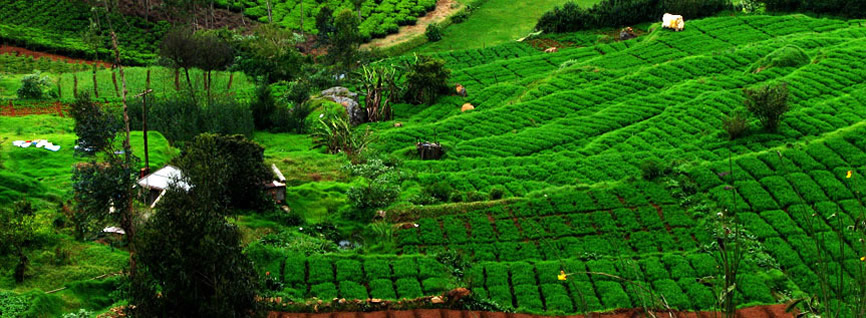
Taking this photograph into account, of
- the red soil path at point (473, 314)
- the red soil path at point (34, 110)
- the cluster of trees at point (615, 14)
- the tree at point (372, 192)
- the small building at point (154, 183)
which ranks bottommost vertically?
the red soil path at point (473, 314)

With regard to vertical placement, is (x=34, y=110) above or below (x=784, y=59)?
below

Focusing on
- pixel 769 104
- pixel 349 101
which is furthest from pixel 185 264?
pixel 349 101

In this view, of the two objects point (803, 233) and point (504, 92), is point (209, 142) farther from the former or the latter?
point (504, 92)

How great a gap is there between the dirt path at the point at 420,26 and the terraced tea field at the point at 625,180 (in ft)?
59.0

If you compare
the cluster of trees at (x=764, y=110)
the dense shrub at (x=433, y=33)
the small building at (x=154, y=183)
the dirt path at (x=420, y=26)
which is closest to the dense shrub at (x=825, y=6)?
the dense shrub at (x=433, y=33)

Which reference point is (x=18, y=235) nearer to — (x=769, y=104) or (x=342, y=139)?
(x=342, y=139)

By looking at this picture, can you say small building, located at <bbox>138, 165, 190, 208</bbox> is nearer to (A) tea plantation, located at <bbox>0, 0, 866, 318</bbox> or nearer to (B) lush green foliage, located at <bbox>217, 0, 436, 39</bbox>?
(A) tea plantation, located at <bbox>0, 0, 866, 318</bbox>

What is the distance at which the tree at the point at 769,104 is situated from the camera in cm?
4034

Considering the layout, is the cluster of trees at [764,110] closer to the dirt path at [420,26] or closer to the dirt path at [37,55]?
the dirt path at [420,26]

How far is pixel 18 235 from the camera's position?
82.0 feet

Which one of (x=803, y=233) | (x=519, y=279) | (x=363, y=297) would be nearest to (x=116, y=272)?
(x=363, y=297)

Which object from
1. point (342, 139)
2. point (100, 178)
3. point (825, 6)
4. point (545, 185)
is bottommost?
point (545, 185)

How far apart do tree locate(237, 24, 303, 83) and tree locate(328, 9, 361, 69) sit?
3.13m

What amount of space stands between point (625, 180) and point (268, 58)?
36.5 m
